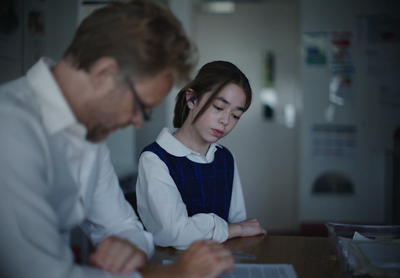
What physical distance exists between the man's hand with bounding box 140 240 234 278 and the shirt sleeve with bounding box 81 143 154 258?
0.23m

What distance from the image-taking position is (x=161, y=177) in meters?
1.18

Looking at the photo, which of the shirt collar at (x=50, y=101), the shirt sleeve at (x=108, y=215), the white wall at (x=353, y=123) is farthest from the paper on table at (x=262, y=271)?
the white wall at (x=353, y=123)

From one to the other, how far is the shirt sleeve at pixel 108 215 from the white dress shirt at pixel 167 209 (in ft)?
0.50

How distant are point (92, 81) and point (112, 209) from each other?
39cm

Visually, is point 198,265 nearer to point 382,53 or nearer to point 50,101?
point 50,101

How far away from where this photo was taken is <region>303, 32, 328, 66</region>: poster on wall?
305 cm

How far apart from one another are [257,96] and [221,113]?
218 centimetres

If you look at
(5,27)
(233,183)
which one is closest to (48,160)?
(233,183)

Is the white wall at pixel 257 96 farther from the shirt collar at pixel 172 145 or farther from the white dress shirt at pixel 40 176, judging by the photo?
the white dress shirt at pixel 40 176

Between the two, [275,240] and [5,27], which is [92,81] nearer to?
[275,240]

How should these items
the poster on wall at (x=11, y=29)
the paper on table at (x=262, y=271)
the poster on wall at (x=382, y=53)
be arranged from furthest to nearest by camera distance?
the poster on wall at (x=382, y=53), the poster on wall at (x=11, y=29), the paper on table at (x=262, y=271)

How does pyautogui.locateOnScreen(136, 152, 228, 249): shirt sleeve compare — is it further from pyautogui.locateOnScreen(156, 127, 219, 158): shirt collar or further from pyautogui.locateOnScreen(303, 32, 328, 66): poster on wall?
pyautogui.locateOnScreen(303, 32, 328, 66): poster on wall

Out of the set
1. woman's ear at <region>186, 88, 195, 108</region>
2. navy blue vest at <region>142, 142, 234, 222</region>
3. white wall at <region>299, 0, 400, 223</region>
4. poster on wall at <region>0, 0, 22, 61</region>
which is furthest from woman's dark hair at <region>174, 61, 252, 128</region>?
white wall at <region>299, 0, 400, 223</region>

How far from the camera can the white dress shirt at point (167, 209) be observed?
3.51ft
